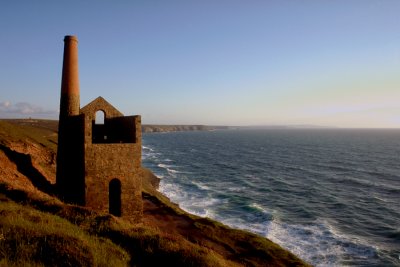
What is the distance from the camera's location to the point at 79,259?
7.99 meters

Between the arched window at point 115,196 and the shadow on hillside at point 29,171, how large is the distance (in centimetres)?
437

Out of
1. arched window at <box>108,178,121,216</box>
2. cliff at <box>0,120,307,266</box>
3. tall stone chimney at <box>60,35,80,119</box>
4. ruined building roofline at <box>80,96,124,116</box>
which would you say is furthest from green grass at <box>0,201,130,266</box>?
tall stone chimney at <box>60,35,80,119</box>

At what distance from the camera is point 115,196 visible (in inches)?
898

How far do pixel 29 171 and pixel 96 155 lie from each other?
27.8 ft

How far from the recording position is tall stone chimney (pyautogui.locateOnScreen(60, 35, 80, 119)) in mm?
24578

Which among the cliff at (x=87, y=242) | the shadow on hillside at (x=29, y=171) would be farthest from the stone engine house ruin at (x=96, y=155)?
the cliff at (x=87, y=242)

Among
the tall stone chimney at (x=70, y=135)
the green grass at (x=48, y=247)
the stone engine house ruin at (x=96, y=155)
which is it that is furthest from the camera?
the tall stone chimney at (x=70, y=135)

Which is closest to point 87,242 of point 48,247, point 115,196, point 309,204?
point 48,247

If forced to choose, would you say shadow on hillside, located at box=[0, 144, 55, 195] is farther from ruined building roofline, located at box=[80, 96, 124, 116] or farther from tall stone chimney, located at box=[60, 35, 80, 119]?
ruined building roofline, located at box=[80, 96, 124, 116]

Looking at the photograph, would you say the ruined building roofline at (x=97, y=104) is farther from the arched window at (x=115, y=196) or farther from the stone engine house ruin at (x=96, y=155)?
the arched window at (x=115, y=196)

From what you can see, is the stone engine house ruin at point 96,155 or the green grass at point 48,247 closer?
the green grass at point 48,247

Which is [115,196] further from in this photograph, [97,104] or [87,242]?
[87,242]

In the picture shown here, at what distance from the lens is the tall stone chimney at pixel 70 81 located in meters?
24.6

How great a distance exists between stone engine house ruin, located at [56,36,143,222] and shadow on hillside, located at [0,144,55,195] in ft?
4.84
